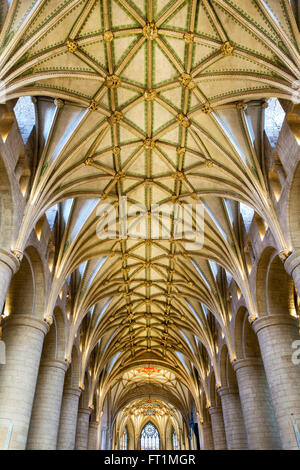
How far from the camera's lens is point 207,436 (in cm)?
3056

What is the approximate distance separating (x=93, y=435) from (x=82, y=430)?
6.44 m

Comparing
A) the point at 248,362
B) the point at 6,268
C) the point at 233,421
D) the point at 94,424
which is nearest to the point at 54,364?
the point at 6,268

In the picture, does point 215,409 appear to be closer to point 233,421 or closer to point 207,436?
point 207,436

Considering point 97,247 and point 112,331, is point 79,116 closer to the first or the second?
point 97,247

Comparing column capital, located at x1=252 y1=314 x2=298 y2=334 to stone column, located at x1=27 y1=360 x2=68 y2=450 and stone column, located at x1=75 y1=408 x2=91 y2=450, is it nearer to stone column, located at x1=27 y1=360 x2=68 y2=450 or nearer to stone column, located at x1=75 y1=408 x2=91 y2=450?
stone column, located at x1=27 y1=360 x2=68 y2=450

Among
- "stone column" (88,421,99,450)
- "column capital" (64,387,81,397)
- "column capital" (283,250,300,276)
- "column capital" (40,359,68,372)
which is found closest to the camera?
"column capital" (283,250,300,276)

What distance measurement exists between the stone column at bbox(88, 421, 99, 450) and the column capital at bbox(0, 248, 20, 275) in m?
22.7

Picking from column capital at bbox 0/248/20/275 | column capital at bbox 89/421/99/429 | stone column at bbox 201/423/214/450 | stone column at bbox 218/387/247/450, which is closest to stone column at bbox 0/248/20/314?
column capital at bbox 0/248/20/275

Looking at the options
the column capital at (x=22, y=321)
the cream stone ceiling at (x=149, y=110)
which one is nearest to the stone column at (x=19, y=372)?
the column capital at (x=22, y=321)

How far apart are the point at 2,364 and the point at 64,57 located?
10.5 m

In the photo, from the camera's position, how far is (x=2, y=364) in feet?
43.0

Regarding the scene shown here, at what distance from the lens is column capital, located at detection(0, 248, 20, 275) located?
11.2 meters

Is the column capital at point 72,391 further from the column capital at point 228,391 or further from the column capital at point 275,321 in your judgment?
the column capital at point 275,321

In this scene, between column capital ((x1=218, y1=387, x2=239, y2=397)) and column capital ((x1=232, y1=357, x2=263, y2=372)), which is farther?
column capital ((x1=218, y1=387, x2=239, y2=397))
